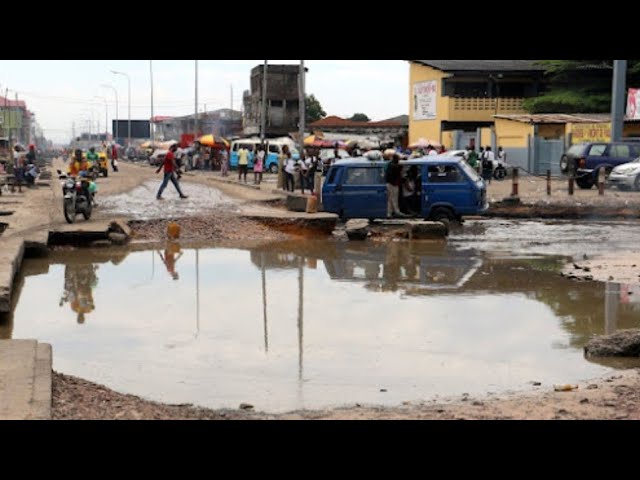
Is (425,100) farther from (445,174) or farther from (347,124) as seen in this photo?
(445,174)

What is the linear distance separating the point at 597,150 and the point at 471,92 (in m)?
21.4

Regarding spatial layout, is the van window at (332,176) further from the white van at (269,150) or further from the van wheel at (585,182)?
the white van at (269,150)

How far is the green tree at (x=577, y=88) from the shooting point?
4462cm

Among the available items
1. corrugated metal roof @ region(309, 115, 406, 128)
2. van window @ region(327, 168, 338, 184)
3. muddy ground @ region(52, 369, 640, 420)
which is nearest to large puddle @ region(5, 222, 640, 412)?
muddy ground @ region(52, 369, 640, 420)

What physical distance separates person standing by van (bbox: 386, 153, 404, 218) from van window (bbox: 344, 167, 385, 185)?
0.23 metres

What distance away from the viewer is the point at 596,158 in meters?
29.8

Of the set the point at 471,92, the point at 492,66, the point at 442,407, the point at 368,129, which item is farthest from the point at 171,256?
the point at 368,129

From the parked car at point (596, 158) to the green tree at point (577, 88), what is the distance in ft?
48.6

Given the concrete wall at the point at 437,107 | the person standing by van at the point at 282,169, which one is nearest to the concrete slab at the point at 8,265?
the person standing by van at the point at 282,169

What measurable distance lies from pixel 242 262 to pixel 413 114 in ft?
136
